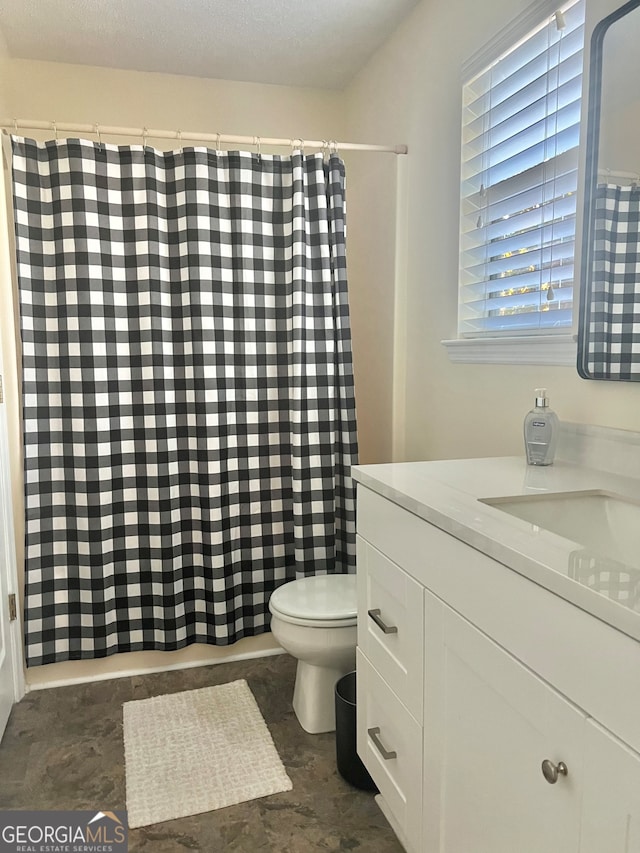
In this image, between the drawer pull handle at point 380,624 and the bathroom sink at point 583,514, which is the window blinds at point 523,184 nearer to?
the bathroom sink at point 583,514

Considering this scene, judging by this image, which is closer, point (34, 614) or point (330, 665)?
point (330, 665)

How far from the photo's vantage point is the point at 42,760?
1.88 meters

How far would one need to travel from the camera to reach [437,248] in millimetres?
2168

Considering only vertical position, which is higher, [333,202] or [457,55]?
[457,55]

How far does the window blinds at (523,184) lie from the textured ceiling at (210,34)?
676mm

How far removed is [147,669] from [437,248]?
6.02 ft

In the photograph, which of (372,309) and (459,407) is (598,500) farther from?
(372,309)

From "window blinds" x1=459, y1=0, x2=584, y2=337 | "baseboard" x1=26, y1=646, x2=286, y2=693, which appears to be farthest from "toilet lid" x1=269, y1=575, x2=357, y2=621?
"window blinds" x1=459, y1=0, x2=584, y2=337

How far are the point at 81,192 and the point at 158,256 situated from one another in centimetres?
31

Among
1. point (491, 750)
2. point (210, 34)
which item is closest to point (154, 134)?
point (210, 34)

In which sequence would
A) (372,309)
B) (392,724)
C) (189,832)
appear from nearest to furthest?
(392,724), (189,832), (372,309)

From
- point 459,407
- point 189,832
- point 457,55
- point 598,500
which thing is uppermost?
point 457,55

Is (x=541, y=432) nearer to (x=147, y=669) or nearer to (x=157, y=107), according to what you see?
(x=147, y=669)

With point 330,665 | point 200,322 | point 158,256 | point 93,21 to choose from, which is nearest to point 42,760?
point 330,665
